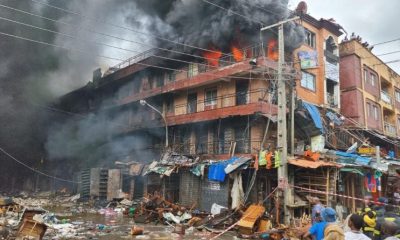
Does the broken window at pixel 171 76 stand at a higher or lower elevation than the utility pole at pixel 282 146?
higher

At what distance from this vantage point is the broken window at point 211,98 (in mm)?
23266

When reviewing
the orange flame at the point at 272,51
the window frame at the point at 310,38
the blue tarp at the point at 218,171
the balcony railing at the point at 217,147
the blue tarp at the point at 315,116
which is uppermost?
the window frame at the point at 310,38

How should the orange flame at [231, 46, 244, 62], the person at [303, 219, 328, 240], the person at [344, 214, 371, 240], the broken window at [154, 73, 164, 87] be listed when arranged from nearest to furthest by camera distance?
the person at [344, 214, 371, 240], the person at [303, 219, 328, 240], the orange flame at [231, 46, 244, 62], the broken window at [154, 73, 164, 87]

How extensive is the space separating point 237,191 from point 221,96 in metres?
7.89

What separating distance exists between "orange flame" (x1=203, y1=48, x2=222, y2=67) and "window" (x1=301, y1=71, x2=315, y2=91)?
6089 mm

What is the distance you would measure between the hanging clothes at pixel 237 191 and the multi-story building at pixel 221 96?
44 cm

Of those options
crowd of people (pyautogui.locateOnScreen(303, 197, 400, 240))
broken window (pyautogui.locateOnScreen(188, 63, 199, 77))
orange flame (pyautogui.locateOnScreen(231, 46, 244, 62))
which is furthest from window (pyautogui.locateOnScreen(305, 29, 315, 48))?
crowd of people (pyautogui.locateOnScreen(303, 197, 400, 240))

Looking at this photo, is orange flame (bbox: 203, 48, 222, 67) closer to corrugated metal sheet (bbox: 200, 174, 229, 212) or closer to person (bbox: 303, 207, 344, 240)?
corrugated metal sheet (bbox: 200, 174, 229, 212)

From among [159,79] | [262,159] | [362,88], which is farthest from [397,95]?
[262,159]

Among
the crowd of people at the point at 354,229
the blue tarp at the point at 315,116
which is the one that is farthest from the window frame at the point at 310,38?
the crowd of people at the point at 354,229

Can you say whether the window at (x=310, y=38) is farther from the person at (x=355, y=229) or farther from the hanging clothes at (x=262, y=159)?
the person at (x=355, y=229)

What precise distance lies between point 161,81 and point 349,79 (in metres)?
15.8

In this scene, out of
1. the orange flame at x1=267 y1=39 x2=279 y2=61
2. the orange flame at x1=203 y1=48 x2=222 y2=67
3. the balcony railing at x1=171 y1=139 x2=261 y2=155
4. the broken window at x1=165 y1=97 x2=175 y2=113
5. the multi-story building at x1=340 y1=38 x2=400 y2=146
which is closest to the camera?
the balcony railing at x1=171 y1=139 x2=261 y2=155

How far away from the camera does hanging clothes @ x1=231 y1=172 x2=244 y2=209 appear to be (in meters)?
16.5
